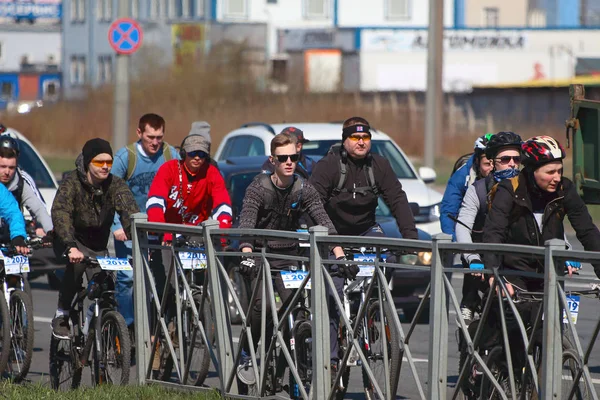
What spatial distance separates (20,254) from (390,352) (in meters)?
3.58

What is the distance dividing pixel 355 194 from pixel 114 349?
6.57ft

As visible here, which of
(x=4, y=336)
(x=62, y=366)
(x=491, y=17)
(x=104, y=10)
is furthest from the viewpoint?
(x=491, y=17)

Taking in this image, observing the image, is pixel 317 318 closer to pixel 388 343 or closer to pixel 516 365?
pixel 388 343

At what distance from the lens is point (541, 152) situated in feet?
21.7

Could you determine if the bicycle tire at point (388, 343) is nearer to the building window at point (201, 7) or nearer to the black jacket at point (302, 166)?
the black jacket at point (302, 166)

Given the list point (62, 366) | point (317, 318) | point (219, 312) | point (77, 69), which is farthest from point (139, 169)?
point (77, 69)

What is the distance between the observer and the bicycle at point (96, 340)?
26.8ft

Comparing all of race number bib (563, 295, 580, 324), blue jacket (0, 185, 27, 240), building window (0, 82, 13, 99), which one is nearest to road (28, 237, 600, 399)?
race number bib (563, 295, 580, 324)

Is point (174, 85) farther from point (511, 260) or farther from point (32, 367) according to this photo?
point (511, 260)

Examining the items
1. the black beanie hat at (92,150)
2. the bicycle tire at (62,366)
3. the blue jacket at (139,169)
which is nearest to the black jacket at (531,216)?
the black beanie hat at (92,150)

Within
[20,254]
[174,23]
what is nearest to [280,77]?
[174,23]

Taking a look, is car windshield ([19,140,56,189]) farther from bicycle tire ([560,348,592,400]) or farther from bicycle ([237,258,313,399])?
bicycle tire ([560,348,592,400])

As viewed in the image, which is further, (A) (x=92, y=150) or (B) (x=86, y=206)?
(B) (x=86, y=206)

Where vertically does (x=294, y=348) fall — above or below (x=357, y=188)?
below
